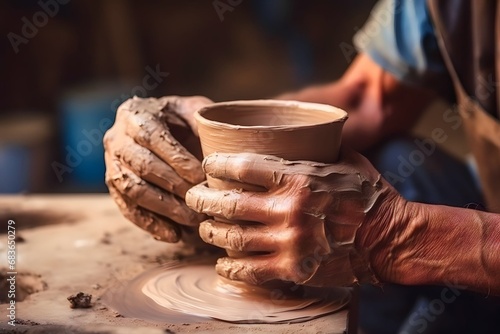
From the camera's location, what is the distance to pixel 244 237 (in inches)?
41.5

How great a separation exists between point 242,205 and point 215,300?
0.66 ft

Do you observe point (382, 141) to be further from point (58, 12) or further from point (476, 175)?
point (58, 12)

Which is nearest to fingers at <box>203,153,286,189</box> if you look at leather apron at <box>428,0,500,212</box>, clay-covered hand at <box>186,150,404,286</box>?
clay-covered hand at <box>186,150,404,286</box>

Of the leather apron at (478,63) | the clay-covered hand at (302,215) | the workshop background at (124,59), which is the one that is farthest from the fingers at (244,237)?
the workshop background at (124,59)

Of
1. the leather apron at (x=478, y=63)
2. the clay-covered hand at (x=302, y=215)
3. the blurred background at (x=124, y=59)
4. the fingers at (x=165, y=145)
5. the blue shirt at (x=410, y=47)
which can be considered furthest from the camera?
the blurred background at (x=124, y=59)

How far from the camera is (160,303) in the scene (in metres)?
1.14

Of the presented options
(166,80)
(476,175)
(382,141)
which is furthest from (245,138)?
(166,80)

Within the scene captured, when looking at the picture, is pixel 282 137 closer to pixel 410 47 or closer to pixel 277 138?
pixel 277 138

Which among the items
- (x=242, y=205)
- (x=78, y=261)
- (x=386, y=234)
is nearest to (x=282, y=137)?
(x=242, y=205)

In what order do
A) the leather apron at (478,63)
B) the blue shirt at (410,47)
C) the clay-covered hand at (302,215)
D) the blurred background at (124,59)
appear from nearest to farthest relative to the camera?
the clay-covered hand at (302,215) < the leather apron at (478,63) < the blue shirt at (410,47) < the blurred background at (124,59)

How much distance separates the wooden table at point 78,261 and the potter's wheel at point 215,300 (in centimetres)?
2

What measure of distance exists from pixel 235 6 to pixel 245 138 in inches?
124

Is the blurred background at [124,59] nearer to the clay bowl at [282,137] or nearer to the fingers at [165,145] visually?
the fingers at [165,145]

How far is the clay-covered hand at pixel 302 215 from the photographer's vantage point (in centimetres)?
102
